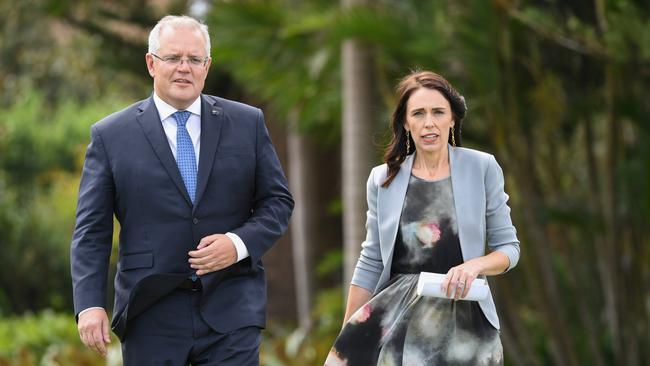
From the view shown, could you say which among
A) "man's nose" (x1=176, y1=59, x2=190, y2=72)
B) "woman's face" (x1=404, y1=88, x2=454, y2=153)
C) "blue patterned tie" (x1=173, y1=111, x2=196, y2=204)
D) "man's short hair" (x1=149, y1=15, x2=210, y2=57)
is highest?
"man's short hair" (x1=149, y1=15, x2=210, y2=57)

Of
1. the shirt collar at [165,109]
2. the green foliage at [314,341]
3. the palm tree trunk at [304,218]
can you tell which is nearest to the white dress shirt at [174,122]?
the shirt collar at [165,109]

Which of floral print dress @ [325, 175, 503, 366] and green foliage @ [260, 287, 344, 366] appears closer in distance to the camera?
floral print dress @ [325, 175, 503, 366]

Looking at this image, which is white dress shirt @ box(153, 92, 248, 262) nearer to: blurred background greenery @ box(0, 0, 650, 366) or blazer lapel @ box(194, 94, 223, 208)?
blazer lapel @ box(194, 94, 223, 208)

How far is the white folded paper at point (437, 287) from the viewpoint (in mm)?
3586

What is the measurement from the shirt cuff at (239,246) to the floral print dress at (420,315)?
16.3 inches

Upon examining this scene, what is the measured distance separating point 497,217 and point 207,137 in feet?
3.20

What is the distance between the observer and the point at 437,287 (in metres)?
3.59

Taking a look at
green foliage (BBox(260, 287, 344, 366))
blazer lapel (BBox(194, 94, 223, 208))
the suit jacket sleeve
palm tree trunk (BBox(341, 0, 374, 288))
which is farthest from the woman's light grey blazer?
palm tree trunk (BBox(341, 0, 374, 288))

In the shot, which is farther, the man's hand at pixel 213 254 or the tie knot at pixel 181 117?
the tie knot at pixel 181 117

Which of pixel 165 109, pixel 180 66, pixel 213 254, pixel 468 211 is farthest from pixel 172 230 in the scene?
pixel 468 211

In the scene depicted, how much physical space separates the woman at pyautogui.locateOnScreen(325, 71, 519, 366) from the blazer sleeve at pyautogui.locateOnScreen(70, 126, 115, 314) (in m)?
0.80

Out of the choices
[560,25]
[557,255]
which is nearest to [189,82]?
[560,25]

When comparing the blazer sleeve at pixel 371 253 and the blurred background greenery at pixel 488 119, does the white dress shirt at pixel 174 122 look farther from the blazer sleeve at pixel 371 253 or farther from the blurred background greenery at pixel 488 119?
the blurred background greenery at pixel 488 119

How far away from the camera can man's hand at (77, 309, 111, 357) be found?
3898 millimetres
